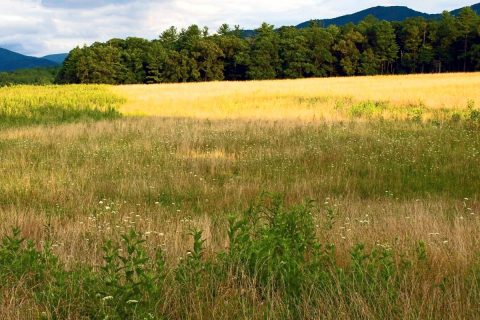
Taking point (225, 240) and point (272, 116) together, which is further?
point (272, 116)

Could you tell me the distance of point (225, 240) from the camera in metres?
5.36

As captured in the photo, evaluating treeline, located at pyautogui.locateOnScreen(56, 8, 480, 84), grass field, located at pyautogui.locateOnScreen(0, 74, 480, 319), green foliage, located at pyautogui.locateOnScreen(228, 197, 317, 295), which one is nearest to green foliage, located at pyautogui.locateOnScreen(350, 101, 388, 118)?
grass field, located at pyautogui.locateOnScreen(0, 74, 480, 319)

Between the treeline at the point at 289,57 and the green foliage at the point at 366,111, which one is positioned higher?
the treeline at the point at 289,57

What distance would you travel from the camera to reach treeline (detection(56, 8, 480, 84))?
8544 cm

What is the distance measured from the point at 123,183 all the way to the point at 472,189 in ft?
20.6

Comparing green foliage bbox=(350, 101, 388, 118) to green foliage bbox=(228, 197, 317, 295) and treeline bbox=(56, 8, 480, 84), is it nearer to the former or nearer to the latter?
green foliage bbox=(228, 197, 317, 295)

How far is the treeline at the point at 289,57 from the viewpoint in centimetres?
8544

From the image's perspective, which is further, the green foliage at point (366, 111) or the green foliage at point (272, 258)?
the green foliage at point (366, 111)

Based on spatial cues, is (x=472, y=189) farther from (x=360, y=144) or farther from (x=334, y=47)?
(x=334, y=47)

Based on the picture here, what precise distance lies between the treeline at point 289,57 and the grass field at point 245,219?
69.8m

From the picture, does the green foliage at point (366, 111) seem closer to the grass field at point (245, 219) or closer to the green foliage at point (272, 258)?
the grass field at point (245, 219)

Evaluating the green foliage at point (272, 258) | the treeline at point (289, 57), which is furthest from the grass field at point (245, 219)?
the treeline at point (289, 57)

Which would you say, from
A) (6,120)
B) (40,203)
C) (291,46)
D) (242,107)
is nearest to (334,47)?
(291,46)

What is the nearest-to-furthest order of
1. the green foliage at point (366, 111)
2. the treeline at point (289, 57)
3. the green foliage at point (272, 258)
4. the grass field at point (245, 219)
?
the grass field at point (245, 219)
the green foliage at point (272, 258)
the green foliage at point (366, 111)
the treeline at point (289, 57)
